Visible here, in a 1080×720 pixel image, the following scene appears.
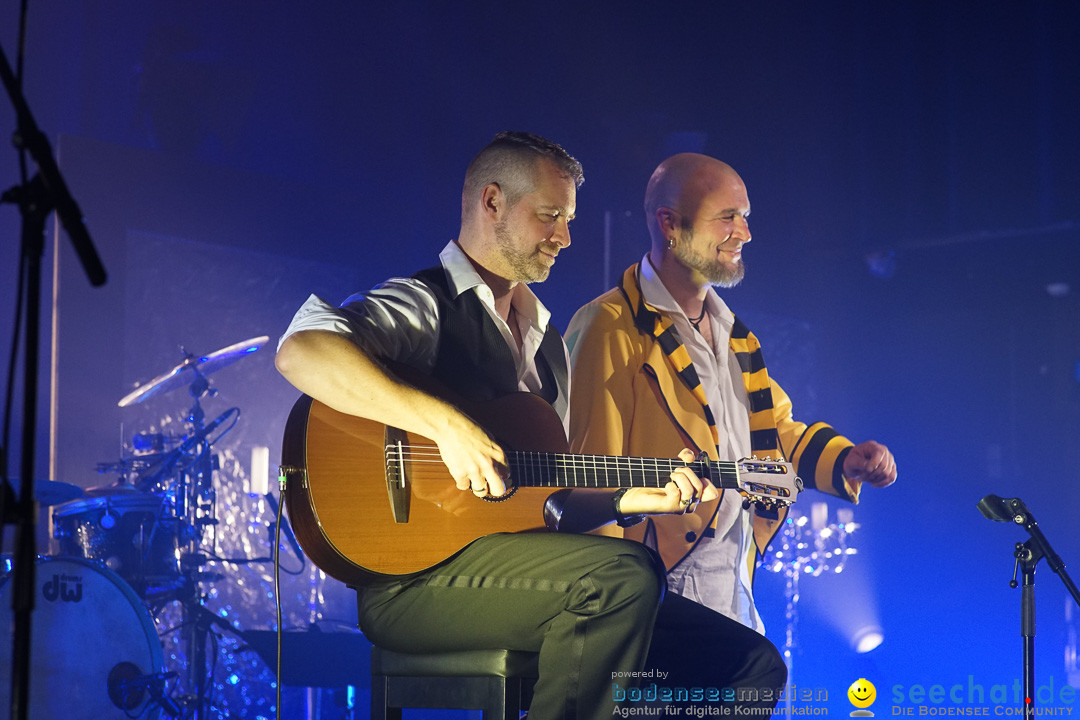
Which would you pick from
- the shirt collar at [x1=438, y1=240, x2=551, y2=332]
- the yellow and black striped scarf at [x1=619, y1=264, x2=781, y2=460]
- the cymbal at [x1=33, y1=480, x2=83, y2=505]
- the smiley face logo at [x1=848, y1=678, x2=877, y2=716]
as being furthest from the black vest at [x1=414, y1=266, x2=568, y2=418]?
the smiley face logo at [x1=848, y1=678, x2=877, y2=716]

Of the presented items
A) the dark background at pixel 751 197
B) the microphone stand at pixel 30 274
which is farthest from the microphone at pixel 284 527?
the microphone stand at pixel 30 274

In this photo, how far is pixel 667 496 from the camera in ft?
8.74

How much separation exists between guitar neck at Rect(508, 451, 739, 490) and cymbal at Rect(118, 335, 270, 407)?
82.1 inches

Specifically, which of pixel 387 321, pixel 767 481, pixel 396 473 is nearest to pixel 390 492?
pixel 396 473

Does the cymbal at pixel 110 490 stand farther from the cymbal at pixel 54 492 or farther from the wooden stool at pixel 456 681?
the wooden stool at pixel 456 681

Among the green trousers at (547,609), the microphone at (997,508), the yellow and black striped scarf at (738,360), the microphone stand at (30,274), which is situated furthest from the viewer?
the yellow and black striped scarf at (738,360)

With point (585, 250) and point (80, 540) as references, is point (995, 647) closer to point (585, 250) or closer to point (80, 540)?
point (585, 250)

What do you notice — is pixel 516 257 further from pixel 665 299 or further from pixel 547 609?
pixel 547 609

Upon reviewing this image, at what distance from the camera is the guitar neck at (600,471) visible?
2420mm

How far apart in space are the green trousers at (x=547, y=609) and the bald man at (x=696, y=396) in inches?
27.8

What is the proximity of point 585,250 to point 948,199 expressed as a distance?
177cm

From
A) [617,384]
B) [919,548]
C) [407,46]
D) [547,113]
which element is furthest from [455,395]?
[919,548]

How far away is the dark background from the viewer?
4.11 metres

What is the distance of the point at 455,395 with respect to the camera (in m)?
2.43
